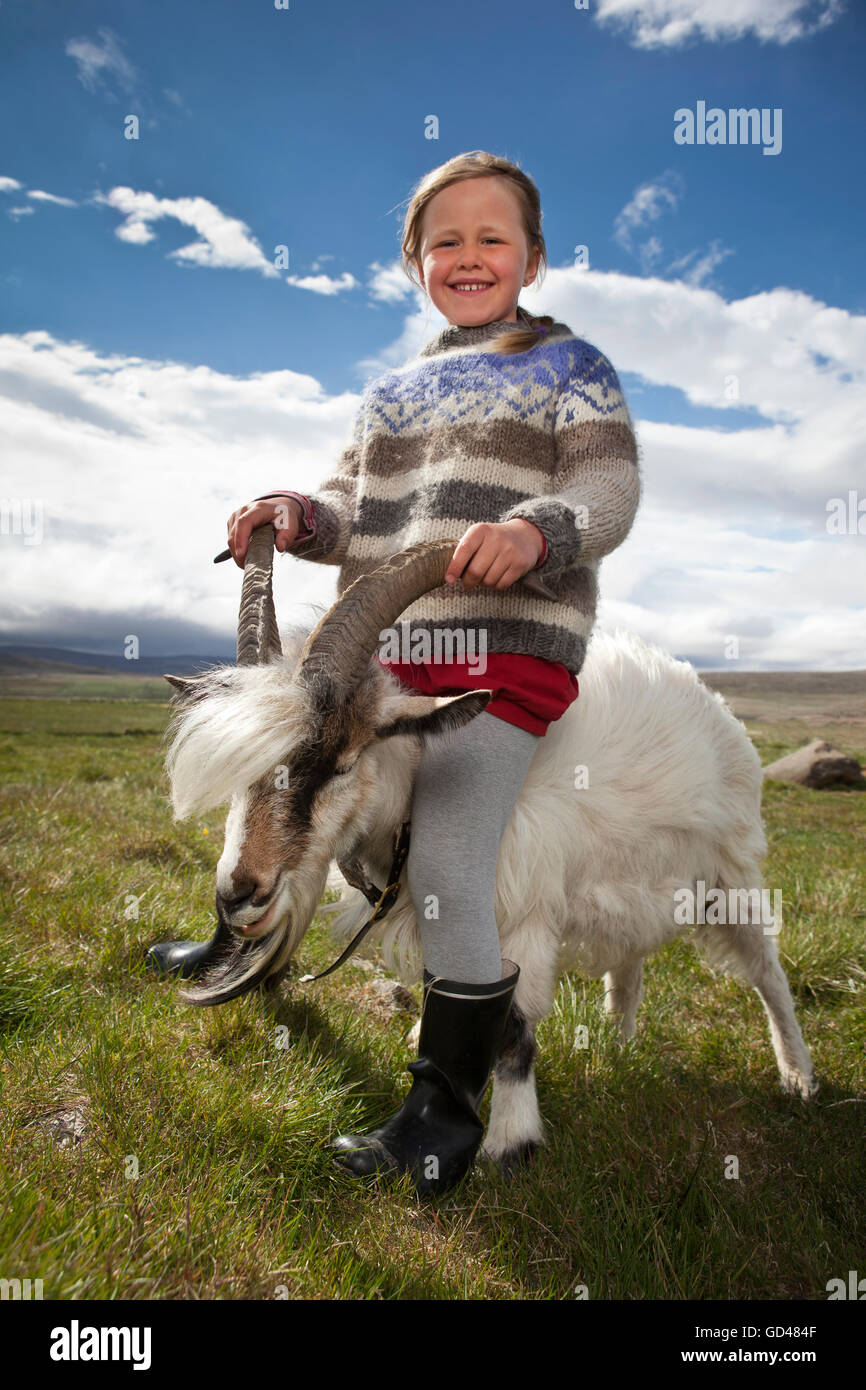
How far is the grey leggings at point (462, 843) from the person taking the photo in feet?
9.05

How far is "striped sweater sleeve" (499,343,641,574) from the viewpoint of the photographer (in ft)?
8.79

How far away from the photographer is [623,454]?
3035mm

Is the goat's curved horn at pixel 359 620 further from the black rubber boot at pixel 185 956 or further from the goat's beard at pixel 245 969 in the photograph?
the black rubber boot at pixel 185 956

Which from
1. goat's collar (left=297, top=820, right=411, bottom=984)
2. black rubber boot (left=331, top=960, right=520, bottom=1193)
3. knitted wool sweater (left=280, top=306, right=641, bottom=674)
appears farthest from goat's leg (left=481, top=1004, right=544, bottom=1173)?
knitted wool sweater (left=280, top=306, right=641, bottom=674)

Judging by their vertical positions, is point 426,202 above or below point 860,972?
above

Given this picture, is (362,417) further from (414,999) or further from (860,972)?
(860,972)

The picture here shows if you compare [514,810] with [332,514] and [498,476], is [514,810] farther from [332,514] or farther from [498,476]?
[332,514]

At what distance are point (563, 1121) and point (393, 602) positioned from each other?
211 cm

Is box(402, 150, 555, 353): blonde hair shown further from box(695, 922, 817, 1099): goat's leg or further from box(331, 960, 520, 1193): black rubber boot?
box(695, 922, 817, 1099): goat's leg

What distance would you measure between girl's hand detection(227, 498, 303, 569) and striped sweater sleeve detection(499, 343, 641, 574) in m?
0.83

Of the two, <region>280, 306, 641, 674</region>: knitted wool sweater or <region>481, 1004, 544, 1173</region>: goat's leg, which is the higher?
<region>280, 306, 641, 674</region>: knitted wool sweater

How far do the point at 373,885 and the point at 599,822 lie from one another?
3.14ft

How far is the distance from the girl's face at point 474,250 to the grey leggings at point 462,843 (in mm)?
1771
